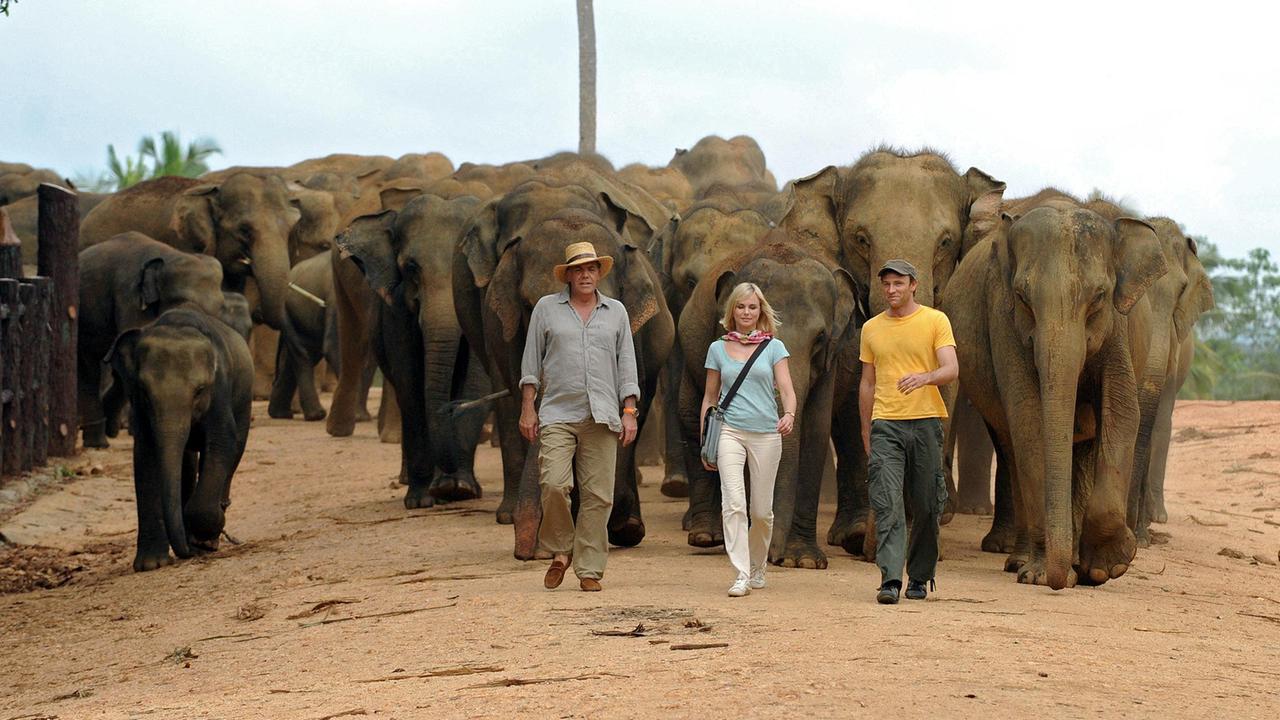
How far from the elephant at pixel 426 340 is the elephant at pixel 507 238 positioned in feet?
2.98

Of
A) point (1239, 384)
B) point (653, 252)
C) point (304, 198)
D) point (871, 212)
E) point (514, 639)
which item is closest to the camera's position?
point (514, 639)

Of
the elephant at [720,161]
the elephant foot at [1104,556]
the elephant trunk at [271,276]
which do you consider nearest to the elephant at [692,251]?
the elephant foot at [1104,556]

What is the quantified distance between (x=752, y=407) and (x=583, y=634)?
81.8 inches

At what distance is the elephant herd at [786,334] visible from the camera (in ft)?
33.6

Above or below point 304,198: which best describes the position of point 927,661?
below

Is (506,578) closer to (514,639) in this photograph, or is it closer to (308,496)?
(514,639)

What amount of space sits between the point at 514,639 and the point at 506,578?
2.01 m

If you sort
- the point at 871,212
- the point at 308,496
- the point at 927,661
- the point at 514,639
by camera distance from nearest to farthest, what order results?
the point at 927,661
the point at 514,639
the point at 871,212
the point at 308,496

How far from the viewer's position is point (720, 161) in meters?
26.0

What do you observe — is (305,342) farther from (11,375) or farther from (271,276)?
(11,375)

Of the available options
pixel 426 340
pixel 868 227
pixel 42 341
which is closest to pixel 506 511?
pixel 426 340

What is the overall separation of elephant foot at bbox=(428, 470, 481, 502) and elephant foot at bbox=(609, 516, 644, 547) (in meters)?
2.86

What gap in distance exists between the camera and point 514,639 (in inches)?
313

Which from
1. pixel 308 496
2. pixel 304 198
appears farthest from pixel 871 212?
pixel 304 198
